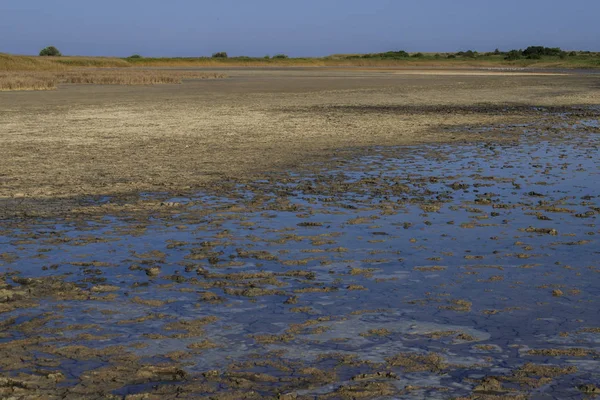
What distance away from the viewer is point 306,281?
7.46 meters

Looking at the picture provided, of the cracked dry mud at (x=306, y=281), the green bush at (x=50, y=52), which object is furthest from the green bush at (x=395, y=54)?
the cracked dry mud at (x=306, y=281)

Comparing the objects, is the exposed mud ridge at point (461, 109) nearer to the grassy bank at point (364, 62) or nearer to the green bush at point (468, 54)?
the grassy bank at point (364, 62)

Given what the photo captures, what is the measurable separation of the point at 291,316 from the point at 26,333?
1939mm

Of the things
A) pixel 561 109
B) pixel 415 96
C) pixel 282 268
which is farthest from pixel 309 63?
pixel 282 268

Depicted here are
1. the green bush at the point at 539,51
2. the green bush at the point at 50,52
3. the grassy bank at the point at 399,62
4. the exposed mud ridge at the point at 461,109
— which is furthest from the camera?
the green bush at the point at 50,52

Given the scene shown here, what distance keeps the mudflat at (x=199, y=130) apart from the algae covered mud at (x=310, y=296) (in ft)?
6.71

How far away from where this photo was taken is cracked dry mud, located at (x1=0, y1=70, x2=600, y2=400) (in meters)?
5.28

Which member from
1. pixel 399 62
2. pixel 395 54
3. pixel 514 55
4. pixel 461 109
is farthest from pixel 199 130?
pixel 395 54

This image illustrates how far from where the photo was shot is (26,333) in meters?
6.03

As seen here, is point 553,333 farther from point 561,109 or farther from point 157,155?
point 561,109

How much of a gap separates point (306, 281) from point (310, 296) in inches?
18.6

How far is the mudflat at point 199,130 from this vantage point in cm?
1356

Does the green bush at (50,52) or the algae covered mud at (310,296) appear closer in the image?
the algae covered mud at (310,296)

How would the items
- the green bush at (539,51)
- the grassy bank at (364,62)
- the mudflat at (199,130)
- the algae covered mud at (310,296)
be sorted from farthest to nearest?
the green bush at (539,51) < the grassy bank at (364,62) < the mudflat at (199,130) < the algae covered mud at (310,296)
